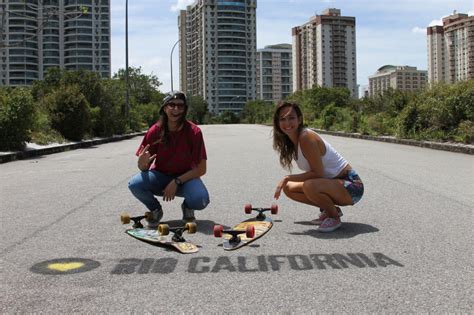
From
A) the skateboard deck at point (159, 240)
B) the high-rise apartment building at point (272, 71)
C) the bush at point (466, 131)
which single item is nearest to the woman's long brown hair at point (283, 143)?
the skateboard deck at point (159, 240)

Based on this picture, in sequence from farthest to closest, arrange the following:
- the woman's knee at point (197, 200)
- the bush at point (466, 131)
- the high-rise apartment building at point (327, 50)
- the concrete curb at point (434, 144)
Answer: the high-rise apartment building at point (327, 50) → the bush at point (466, 131) → the concrete curb at point (434, 144) → the woman's knee at point (197, 200)

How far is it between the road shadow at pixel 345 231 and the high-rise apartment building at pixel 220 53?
129 m

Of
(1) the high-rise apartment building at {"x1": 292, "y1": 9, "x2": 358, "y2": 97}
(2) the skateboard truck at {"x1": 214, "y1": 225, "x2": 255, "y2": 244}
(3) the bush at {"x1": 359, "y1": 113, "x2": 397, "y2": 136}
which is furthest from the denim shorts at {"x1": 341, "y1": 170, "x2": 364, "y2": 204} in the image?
(1) the high-rise apartment building at {"x1": 292, "y1": 9, "x2": 358, "y2": 97}

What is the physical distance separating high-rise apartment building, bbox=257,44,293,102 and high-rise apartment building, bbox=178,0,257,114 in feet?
43.5

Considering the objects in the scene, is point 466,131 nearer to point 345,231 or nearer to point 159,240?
point 345,231

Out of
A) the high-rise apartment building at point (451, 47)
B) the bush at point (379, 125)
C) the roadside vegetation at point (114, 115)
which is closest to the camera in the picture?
the roadside vegetation at point (114, 115)

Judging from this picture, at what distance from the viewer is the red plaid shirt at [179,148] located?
6406 millimetres

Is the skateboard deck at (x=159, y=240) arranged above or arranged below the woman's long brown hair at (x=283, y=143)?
below

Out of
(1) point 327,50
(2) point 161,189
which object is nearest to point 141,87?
(1) point 327,50

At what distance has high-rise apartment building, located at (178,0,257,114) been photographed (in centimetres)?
13962

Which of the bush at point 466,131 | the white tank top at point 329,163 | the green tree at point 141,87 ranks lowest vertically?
the white tank top at point 329,163

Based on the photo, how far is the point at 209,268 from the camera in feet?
15.1

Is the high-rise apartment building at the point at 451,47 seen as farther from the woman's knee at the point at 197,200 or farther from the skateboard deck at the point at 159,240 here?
the skateboard deck at the point at 159,240

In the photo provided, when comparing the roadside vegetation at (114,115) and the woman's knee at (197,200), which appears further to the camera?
the roadside vegetation at (114,115)
